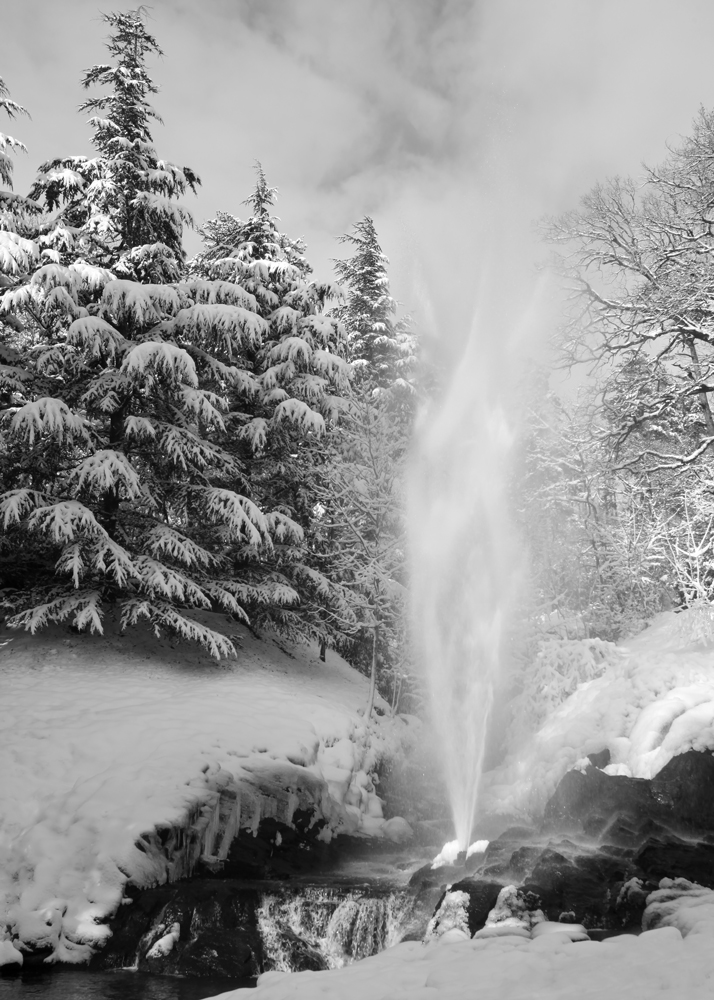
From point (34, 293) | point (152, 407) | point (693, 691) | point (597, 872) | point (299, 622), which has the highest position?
point (34, 293)

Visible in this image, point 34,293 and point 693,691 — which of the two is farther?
point 34,293

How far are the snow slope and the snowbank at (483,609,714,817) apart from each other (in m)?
2.44

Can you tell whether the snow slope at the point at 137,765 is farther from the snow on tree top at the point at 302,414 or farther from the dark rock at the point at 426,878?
the snow on tree top at the point at 302,414

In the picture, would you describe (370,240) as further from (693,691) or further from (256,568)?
(693,691)

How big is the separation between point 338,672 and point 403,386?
29.3 ft

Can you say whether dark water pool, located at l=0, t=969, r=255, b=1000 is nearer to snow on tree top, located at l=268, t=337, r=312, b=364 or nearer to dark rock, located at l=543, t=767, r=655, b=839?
dark rock, located at l=543, t=767, r=655, b=839

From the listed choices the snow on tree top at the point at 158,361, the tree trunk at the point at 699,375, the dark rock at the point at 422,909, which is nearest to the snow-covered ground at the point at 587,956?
the dark rock at the point at 422,909

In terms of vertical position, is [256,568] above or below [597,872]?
above

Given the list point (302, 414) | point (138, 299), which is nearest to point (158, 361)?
point (138, 299)

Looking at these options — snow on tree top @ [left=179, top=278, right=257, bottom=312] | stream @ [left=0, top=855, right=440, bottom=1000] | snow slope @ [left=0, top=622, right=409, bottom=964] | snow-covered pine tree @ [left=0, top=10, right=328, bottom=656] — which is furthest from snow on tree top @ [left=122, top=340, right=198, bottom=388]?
stream @ [left=0, top=855, right=440, bottom=1000]

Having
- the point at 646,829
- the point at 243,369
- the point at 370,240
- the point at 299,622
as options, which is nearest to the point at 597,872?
the point at 646,829

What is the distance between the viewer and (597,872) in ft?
21.5

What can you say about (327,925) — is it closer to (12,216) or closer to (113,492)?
(113,492)

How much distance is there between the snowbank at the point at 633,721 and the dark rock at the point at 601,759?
8cm
